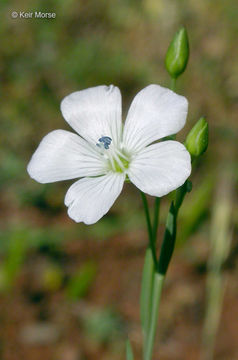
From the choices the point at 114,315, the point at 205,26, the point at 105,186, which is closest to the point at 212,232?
the point at 114,315

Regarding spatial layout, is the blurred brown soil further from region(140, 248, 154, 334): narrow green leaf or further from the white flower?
the white flower

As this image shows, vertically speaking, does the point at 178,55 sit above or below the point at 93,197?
above

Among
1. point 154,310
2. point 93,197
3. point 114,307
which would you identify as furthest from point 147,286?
A: point 114,307

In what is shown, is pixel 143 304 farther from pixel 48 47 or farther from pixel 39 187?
pixel 48 47

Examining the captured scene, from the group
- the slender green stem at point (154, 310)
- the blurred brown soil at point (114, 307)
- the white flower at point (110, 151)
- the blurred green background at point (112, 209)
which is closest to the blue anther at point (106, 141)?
the white flower at point (110, 151)

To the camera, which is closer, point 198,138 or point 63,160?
point 198,138

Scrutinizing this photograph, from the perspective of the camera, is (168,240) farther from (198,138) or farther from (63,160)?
(63,160)

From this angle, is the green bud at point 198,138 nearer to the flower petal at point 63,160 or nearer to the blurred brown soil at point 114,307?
the flower petal at point 63,160

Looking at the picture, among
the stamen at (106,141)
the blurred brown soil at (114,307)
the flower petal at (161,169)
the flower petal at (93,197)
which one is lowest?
the blurred brown soil at (114,307)
